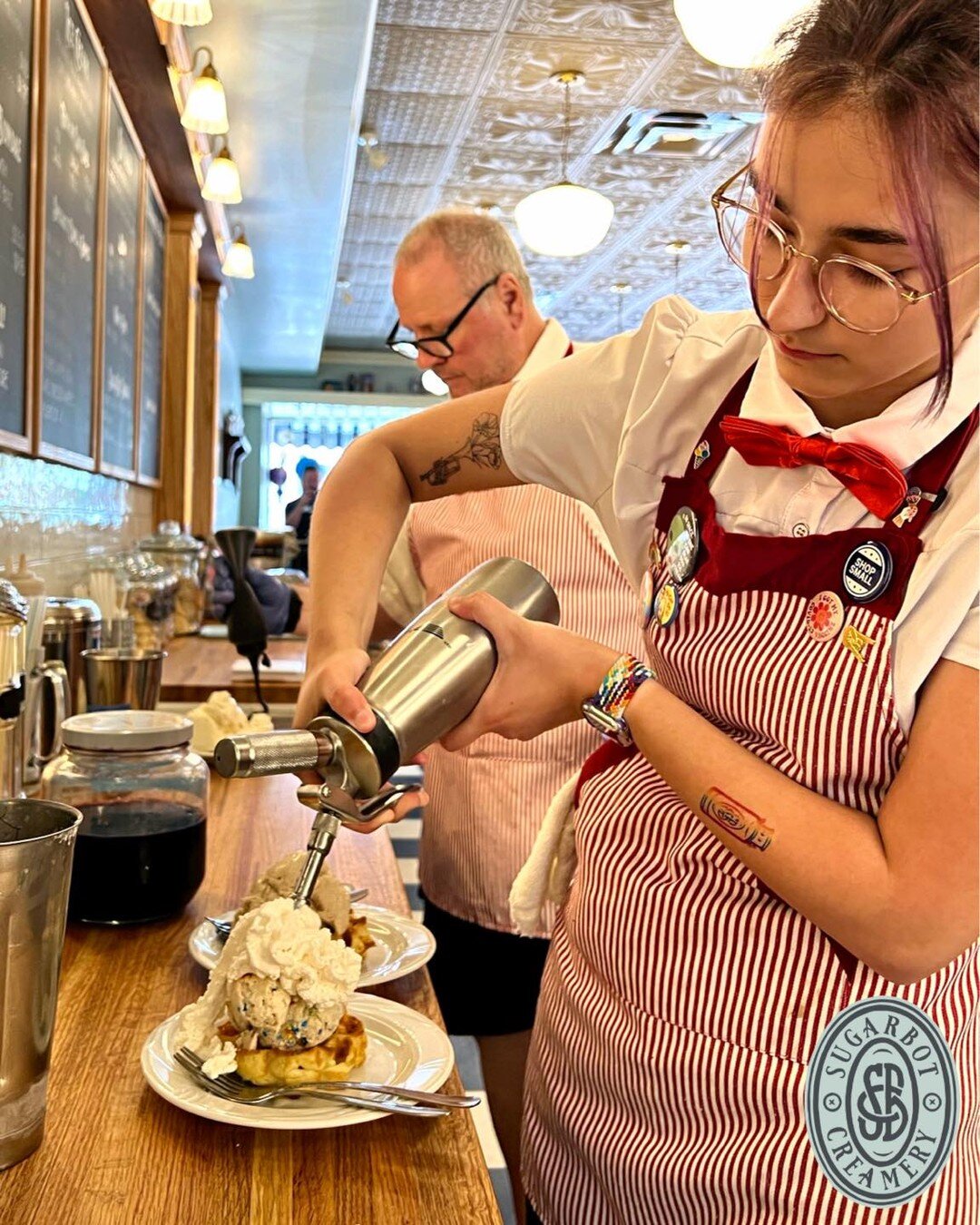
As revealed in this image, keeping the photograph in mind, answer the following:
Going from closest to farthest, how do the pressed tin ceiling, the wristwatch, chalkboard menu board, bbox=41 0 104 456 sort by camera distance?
the wristwatch
chalkboard menu board, bbox=41 0 104 456
the pressed tin ceiling

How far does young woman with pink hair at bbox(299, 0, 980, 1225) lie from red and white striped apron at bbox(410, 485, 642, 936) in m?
0.74

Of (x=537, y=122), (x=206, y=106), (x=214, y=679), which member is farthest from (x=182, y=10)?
(x=537, y=122)

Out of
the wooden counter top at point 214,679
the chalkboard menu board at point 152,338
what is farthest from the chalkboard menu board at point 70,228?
the chalkboard menu board at point 152,338

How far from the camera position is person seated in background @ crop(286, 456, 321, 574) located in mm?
7441

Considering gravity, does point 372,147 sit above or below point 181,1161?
above

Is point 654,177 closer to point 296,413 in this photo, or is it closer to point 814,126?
point 814,126

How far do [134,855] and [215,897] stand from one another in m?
0.17

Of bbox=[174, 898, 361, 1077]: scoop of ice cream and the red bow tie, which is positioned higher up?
the red bow tie

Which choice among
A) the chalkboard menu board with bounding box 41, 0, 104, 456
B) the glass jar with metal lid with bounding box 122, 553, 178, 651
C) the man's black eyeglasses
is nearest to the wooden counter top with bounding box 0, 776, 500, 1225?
the man's black eyeglasses

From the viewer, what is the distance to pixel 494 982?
6.55 ft

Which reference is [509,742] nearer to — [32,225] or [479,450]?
[479,450]

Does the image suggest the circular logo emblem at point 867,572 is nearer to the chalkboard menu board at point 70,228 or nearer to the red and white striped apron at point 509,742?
the red and white striped apron at point 509,742

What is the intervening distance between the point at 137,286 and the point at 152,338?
0.64 m

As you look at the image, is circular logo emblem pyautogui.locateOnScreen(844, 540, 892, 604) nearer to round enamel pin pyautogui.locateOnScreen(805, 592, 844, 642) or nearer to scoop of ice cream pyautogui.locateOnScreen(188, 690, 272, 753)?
round enamel pin pyautogui.locateOnScreen(805, 592, 844, 642)
